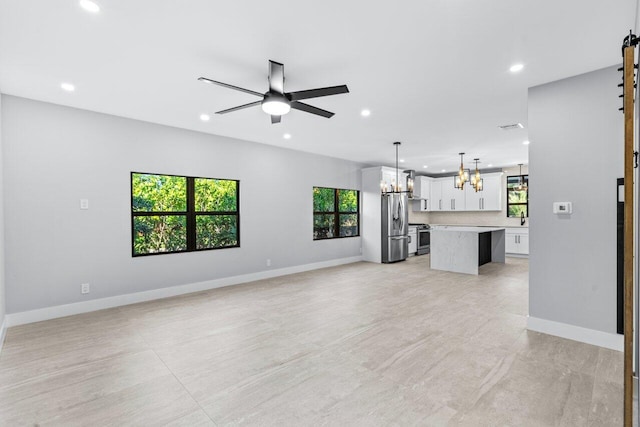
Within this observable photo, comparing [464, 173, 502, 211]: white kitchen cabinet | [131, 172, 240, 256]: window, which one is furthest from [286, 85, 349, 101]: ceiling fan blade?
[464, 173, 502, 211]: white kitchen cabinet

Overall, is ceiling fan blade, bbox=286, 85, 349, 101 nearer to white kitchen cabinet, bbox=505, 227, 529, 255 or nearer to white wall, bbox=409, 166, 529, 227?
white wall, bbox=409, 166, 529, 227

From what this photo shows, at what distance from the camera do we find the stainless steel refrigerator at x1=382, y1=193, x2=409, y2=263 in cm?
786

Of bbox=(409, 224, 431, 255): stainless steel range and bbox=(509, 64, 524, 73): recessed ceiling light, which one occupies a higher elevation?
bbox=(509, 64, 524, 73): recessed ceiling light

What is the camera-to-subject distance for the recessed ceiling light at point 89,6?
80.0 inches

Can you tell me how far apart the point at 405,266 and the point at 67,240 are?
644 centimetres

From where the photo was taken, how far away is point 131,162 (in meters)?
→ 4.47

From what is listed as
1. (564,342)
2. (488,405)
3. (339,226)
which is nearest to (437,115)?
(564,342)

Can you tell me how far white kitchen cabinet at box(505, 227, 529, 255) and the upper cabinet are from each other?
786mm

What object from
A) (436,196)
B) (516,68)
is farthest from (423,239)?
(516,68)

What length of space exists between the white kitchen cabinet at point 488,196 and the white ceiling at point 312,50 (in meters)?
5.42

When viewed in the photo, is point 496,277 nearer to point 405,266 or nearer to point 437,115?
point 405,266

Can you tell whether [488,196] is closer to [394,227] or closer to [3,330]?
[394,227]

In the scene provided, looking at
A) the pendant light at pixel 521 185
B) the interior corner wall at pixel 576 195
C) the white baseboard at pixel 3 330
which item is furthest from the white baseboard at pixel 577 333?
the pendant light at pixel 521 185

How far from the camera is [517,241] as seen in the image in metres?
8.56
